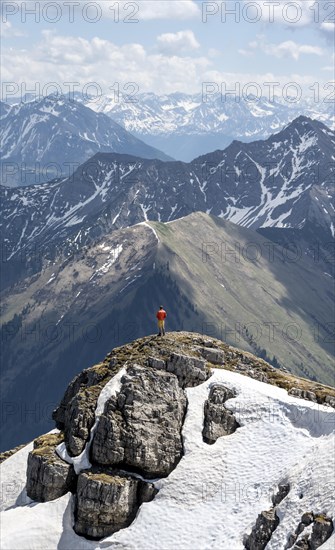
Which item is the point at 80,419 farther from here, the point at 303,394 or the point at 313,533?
the point at 313,533

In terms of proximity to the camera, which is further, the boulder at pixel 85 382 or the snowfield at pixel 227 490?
the boulder at pixel 85 382

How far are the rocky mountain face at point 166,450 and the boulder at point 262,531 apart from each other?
0.08 m

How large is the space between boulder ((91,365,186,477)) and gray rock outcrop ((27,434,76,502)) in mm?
2893

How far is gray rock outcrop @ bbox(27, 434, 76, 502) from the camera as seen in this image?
69500 mm

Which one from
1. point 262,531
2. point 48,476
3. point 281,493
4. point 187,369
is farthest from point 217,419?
point 48,476

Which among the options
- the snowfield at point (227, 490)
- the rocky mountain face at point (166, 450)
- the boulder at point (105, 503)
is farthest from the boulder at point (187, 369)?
the boulder at point (105, 503)

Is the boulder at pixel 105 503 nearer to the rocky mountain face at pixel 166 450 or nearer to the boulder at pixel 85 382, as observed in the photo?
the rocky mountain face at pixel 166 450

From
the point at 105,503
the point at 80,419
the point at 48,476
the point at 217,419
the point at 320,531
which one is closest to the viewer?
the point at 320,531

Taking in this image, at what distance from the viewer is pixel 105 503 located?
66562mm

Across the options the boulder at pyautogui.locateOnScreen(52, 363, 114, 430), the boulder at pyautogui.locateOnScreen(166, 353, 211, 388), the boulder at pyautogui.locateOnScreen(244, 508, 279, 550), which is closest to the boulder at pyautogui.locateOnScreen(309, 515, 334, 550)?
the boulder at pyautogui.locateOnScreen(244, 508, 279, 550)

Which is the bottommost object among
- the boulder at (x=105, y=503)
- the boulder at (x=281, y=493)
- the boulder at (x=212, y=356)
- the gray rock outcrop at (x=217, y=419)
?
the boulder at (x=105, y=503)

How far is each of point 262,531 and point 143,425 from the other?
51.8 feet

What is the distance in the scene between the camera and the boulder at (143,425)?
70.3m

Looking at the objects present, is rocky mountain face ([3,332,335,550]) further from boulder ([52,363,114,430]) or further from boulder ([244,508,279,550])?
boulder ([52,363,114,430])
